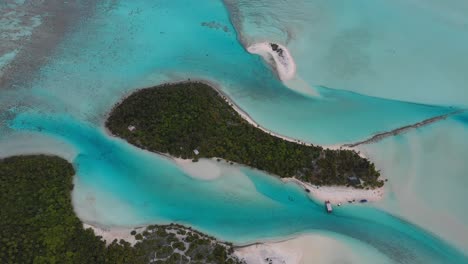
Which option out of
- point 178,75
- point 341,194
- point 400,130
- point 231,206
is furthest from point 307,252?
point 178,75

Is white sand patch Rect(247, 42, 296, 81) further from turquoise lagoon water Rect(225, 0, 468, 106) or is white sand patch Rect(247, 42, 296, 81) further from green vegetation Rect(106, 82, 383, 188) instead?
green vegetation Rect(106, 82, 383, 188)

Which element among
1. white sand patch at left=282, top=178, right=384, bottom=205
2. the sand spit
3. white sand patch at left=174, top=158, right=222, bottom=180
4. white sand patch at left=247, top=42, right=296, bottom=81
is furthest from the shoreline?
white sand patch at left=247, top=42, right=296, bottom=81

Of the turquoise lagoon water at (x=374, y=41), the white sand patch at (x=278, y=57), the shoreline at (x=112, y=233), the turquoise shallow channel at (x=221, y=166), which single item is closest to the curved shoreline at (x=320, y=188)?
the turquoise shallow channel at (x=221, y=166)

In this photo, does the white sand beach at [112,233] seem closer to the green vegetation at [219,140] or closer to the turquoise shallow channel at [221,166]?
the turquoise shallow channel at [221,166]

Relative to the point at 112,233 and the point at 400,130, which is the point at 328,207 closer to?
the point at 400,130

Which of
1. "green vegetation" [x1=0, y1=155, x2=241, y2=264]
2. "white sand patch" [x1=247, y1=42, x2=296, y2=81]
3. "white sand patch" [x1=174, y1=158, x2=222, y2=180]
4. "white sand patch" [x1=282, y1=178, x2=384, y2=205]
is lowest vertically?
"green vegetation" [x1=0, y1=155, x2=241, y2=264]

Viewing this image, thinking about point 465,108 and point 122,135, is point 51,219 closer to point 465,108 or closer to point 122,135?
point 122,135

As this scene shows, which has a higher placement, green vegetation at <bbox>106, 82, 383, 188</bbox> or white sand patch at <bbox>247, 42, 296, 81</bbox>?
white sand patch at <bbox>247, 42, 296, 81</bbox>
